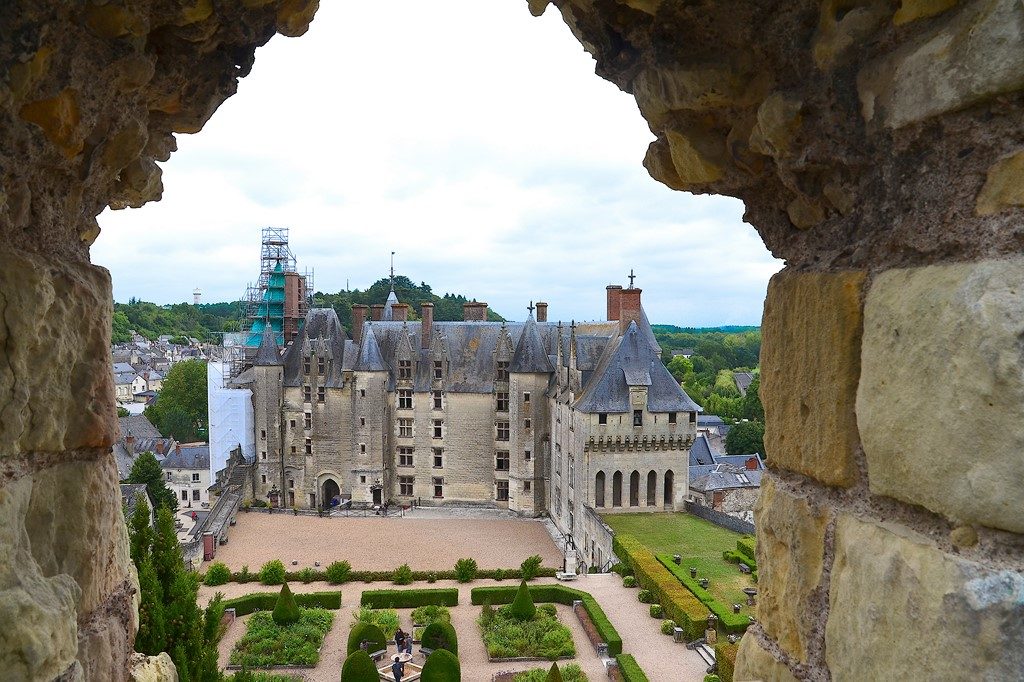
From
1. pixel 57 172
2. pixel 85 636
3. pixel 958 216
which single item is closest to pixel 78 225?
pixel 57 172

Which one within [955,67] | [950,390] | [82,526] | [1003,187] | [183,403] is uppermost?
[955,67]

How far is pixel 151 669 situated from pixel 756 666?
2463mm

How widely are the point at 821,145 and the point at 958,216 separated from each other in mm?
542

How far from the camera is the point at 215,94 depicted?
2.99 m

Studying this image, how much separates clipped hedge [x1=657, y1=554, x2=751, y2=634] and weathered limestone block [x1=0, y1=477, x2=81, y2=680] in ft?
60.9

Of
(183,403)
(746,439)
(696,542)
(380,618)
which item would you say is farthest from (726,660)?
(183,403)

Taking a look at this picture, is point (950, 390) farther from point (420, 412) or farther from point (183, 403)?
point (183, 403)

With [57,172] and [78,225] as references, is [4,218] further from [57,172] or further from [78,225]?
[78,225]

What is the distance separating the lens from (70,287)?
2.27m

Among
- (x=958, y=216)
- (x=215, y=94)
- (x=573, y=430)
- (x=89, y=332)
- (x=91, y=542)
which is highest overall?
(x=215, y=94)

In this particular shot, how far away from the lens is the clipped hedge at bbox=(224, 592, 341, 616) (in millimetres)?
22469

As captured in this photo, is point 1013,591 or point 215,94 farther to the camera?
point 215,94

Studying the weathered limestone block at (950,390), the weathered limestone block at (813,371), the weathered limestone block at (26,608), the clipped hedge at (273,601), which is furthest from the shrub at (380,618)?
the weathered limestone block at (950,390)

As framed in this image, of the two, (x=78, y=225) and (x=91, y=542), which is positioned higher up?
(x=78, y=225)
